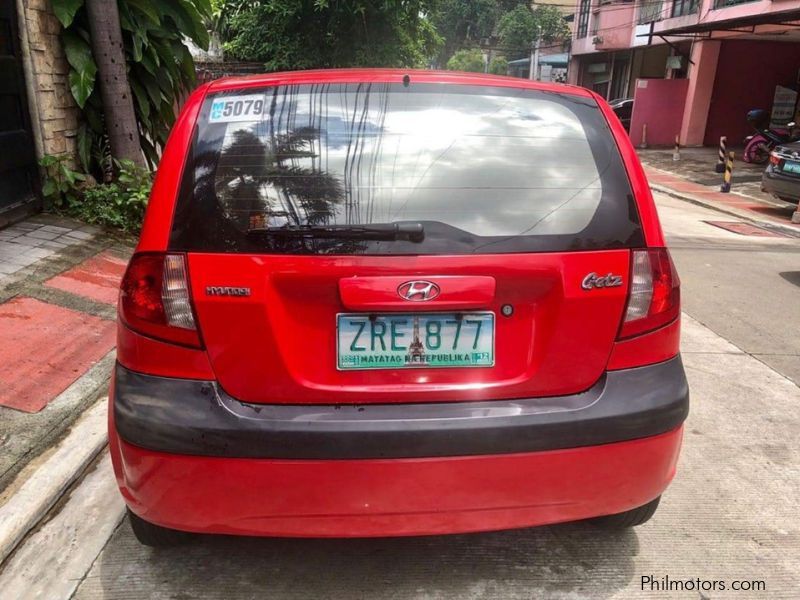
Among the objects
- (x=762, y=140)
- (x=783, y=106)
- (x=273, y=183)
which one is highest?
(x=273, y=183)

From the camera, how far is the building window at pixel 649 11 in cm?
2562

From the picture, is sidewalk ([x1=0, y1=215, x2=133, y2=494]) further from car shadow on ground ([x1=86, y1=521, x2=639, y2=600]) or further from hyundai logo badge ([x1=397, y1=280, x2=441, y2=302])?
hyundai logo badge ([x1=397, y1=280, x2=441, y2=302])

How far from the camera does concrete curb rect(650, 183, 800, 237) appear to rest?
10.9 m

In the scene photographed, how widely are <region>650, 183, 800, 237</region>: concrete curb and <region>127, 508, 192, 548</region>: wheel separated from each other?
34.7 feet

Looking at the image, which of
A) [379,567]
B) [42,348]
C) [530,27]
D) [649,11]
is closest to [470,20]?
[530,27]

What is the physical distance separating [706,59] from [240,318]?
23512mm

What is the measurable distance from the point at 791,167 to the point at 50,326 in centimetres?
1103

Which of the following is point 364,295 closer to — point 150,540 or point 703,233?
point 150,540

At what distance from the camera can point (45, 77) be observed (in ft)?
19.9

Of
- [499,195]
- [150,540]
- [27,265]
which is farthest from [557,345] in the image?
[27,265]

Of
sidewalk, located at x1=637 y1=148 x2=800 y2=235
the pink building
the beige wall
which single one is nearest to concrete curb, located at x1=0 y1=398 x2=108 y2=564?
the beige wall

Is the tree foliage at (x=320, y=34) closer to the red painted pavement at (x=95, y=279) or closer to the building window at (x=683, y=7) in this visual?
the red painted pavement at (x=95, y=279)

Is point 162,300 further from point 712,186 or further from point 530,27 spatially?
point 530,27

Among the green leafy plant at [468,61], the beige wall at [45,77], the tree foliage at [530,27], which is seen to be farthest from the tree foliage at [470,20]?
the beige wall at [45,77]
